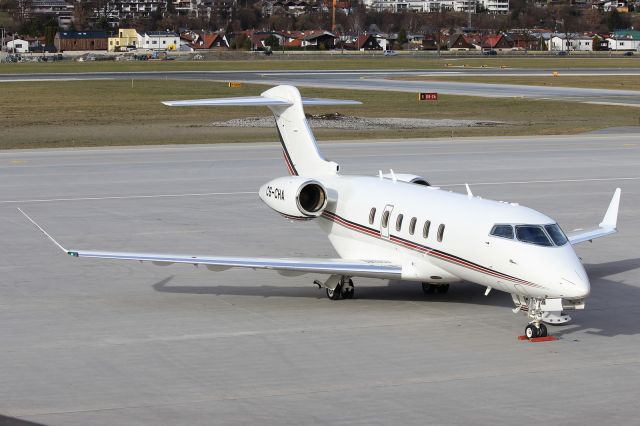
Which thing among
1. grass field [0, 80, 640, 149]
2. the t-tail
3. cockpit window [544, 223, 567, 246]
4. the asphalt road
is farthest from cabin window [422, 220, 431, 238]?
the asphalt road

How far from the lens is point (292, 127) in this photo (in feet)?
91.7

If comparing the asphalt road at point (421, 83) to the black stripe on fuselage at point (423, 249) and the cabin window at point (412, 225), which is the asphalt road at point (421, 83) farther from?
the cabin window at point (412, 225)

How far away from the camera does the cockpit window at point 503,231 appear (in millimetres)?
20375

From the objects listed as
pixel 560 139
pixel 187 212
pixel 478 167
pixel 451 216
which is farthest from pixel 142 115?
pixel 451 216

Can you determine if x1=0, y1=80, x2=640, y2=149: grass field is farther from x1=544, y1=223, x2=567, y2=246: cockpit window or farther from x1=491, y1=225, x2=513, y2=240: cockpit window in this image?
x1=544, y1=223, x2=567, y2=246: cockpit window

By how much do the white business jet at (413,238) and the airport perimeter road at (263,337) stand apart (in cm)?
81

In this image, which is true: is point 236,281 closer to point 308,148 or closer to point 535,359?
point 308,148

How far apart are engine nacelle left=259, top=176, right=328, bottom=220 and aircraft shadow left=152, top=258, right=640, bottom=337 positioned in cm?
166

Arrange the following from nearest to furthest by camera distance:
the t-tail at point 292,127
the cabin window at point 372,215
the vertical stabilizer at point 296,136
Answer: the cabin window at point 372,215
the t-tail at point 292,127
the vertical stabilizer at point 296,136

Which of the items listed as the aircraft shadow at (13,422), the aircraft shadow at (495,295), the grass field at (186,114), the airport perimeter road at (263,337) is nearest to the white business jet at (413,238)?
the aircraft shadow at (495,295)

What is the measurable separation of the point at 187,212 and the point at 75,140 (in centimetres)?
2519

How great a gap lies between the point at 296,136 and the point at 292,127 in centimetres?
27

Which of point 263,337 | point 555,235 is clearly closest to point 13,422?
point 263,337

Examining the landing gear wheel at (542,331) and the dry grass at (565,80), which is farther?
the dry grass at (565,80)
